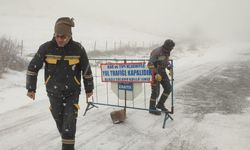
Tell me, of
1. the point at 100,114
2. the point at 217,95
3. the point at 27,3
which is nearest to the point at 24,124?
the point at 100,114

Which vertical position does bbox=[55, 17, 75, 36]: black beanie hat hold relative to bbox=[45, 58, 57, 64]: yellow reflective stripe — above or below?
above

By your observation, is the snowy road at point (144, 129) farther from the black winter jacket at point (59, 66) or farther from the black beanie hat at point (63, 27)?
the black beanie hat at point (63, 27)

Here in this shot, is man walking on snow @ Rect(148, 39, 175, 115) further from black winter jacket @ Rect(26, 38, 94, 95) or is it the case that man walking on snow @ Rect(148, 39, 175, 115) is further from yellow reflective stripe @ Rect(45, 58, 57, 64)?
yellow reflective stripe @ Rect(45, 58, 57, 64)

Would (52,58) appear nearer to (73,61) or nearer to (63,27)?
(73,61)

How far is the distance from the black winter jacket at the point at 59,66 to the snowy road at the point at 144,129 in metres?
1.37

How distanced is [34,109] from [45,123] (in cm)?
131

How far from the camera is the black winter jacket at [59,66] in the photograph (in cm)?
451

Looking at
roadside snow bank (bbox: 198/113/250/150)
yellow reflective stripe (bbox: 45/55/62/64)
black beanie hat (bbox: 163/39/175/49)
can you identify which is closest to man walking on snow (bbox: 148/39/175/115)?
black beanie hat (bbox: 163/39/175/49)

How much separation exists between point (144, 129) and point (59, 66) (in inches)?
108

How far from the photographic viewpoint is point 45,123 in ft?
22.4

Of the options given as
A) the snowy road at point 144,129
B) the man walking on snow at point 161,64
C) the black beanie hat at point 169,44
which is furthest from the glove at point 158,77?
the snowy road at point 144,129

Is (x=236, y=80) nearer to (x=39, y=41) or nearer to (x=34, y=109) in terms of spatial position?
(x=34, y=109)

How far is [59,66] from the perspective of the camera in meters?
4.52

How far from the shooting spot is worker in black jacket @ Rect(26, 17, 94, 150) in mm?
4504
